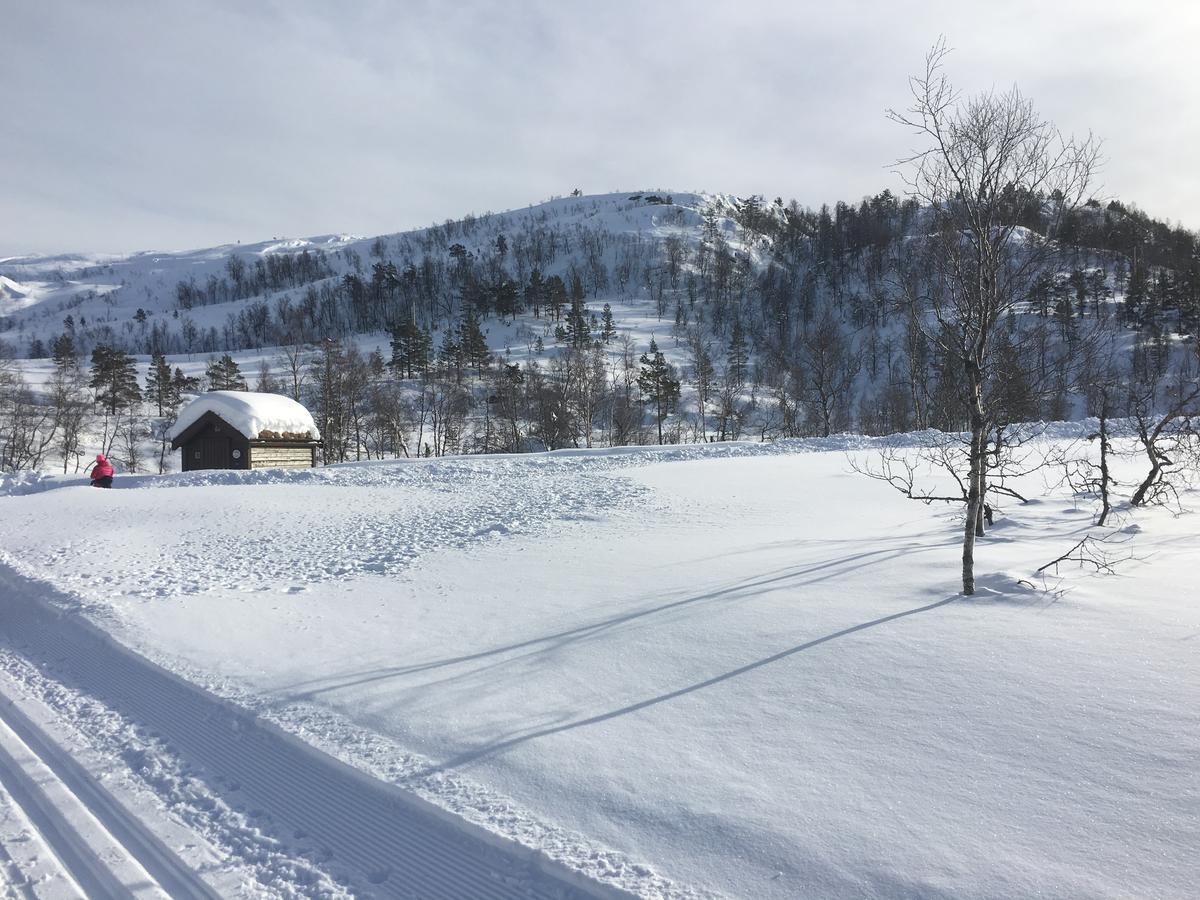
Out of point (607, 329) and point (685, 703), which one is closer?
point (685, 703)

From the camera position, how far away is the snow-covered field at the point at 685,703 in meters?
3.25

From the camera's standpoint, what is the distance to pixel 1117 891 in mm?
2785

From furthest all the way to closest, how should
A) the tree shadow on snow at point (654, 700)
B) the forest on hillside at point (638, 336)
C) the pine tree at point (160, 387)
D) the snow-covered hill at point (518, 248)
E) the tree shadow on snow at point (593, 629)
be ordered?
the snow-covered hill at point (518, 248), the pine tree at point (160, 387), the forest on hillside at point (638, 336), the tree shadow on snow at point (593, 629), the tree shadow on snow at point (654, 700)

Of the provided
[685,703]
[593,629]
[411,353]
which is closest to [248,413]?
[593,629]

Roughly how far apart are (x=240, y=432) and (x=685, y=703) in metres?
27.2

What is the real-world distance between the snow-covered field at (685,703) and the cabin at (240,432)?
17.4m

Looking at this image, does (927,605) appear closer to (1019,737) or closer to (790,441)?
(1019,737)

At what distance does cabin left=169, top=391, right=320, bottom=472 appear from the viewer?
27.1 meters

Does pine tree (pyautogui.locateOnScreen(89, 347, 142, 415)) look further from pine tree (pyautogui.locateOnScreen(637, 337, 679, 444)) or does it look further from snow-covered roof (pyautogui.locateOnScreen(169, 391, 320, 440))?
pine tree (pyautogui.locateOnScreen(637, 337, 679, 444))

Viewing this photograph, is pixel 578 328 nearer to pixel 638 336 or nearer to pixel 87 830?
pixel 638 336

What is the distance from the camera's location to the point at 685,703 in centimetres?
483

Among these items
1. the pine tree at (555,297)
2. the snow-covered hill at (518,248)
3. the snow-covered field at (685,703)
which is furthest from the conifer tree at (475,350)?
the snow-covered hill at (518,248)

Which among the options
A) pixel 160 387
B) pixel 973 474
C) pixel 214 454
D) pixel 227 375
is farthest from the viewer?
pixel 160 387

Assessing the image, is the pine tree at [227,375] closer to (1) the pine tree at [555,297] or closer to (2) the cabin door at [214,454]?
(2) the cabin door at [214,454]
